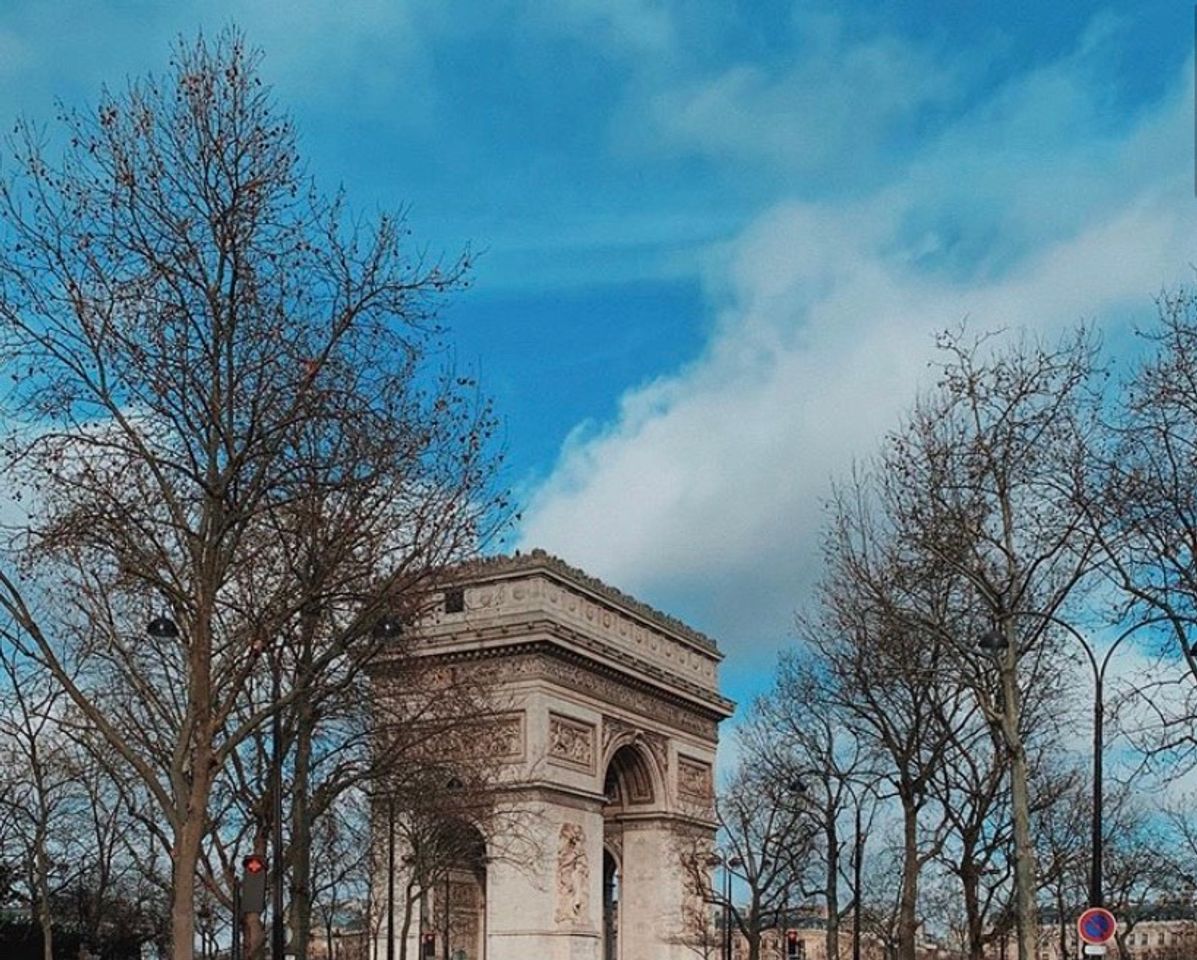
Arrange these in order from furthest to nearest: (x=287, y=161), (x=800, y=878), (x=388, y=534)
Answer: (x=800, y=878) → (x=388, y=534) → (x=287, y=161)

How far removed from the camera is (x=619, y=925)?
61375 millimetres

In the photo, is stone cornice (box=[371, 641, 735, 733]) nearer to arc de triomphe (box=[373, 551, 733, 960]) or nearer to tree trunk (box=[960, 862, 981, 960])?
arc de triomphe (box=[373, 551, 733, 960])

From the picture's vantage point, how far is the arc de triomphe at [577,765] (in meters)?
50.8

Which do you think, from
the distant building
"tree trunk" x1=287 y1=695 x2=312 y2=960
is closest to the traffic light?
"tree trunk" x1=287 y1=695 x2=312 y2=960

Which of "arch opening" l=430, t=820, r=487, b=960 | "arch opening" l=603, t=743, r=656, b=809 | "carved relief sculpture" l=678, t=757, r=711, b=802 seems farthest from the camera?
"carved relief sculpture" l=678, t=757, r=711, b=802

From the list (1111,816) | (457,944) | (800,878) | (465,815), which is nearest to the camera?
(465,815)

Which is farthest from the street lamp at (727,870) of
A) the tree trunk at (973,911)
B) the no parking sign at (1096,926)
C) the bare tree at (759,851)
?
the no parking sign at (1096,926)

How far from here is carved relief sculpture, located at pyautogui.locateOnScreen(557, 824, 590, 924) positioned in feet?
169

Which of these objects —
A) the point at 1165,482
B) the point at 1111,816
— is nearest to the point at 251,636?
the point at 1165,482

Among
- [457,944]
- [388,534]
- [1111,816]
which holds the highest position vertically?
[388,534]

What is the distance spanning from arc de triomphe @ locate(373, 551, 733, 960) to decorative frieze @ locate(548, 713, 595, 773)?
0.07 m

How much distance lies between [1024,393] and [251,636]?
13.5 metres

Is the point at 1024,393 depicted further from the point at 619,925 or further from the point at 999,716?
the point at 619,925

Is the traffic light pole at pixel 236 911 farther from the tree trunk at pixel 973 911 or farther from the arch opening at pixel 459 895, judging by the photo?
the tree trunk at pixel 973 911
